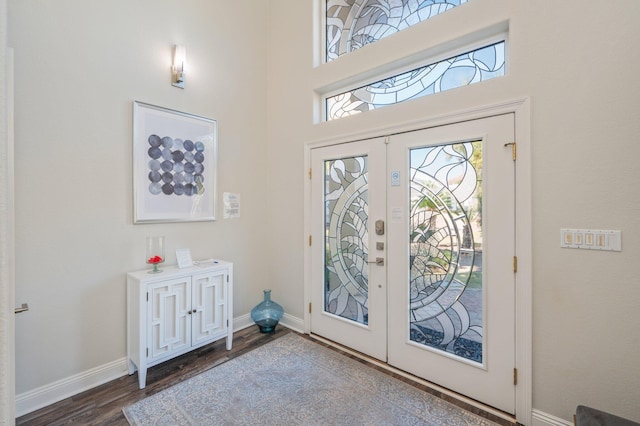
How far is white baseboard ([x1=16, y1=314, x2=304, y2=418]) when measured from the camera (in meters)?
1.93

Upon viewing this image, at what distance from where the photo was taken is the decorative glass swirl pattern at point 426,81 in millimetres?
2111

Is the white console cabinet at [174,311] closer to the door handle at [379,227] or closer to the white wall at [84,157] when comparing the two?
the white wall at [84,157]

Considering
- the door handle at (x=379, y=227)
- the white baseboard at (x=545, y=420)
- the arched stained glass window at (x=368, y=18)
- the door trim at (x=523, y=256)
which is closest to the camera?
the white baseboard at (x=545, y=420)

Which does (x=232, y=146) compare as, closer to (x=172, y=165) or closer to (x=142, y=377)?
(x=172, y=165)

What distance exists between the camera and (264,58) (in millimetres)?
3535

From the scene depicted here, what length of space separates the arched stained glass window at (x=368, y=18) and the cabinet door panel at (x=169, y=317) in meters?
2.80

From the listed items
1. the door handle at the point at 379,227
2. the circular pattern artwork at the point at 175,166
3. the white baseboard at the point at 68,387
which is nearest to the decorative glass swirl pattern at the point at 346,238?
the door handle at the point at 379,227

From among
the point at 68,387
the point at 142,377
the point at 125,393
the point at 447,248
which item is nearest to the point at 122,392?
the point at 125,393

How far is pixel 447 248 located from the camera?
86.7 inches

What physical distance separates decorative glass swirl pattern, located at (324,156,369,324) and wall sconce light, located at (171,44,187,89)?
161 centimetres

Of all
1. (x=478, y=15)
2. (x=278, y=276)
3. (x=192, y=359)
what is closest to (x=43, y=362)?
(x=192, y=359)

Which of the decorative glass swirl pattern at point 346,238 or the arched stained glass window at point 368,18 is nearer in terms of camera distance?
the arched stained glass window at point 368,18

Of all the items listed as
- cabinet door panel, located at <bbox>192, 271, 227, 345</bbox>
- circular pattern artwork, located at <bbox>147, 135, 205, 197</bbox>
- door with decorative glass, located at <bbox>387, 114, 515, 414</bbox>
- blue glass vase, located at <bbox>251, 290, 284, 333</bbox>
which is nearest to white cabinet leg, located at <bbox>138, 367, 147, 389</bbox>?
cabinet door panel, located at <bbox>192, 271, 227, 345</bbox>

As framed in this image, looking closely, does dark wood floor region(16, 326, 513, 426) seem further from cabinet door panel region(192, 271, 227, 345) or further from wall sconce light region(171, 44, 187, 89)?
wall sconce light region(171, 44, 187, 89)
